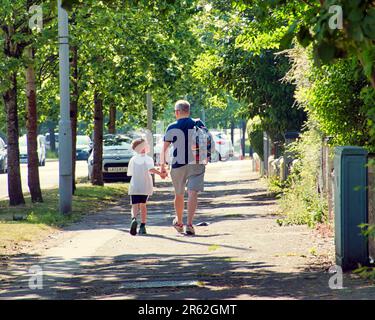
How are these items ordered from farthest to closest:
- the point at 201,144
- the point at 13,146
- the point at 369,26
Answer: the point at 13,146
the point at 201,144
the point at 369,26

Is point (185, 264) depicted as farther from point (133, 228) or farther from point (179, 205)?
point (133, 228)

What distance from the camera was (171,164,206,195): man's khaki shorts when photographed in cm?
1484

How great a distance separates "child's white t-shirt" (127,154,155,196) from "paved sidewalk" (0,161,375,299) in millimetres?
634

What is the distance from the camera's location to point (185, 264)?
11.3m

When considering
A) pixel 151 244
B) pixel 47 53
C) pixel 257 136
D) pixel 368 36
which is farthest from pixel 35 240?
pixel 257 136

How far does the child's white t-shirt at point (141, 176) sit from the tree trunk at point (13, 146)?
24.0 feet

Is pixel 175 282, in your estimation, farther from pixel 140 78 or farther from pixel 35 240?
pixel 140 78

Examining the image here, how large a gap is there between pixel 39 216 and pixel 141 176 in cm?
401

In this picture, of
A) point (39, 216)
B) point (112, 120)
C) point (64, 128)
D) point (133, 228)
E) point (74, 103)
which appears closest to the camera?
point (133, 228)

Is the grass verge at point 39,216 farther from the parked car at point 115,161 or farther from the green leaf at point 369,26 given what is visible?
the green leaf at point 369,26

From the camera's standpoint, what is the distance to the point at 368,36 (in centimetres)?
548

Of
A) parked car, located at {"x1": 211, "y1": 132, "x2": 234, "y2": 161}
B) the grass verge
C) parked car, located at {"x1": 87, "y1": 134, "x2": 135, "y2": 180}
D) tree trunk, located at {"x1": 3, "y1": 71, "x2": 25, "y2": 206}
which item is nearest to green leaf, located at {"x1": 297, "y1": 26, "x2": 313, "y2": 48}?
the grass verge

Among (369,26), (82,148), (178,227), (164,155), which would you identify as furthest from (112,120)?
(369,26)
